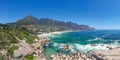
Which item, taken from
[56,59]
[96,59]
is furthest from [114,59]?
[56,59]

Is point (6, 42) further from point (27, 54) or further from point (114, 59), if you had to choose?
point (114, 59)

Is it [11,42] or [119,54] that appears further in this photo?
[11,42]

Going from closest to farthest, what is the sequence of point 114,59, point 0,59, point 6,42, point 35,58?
point 0,59 → point 114,59 → point 35,58 → point 6,42

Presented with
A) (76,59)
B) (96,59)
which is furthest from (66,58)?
(96,59)

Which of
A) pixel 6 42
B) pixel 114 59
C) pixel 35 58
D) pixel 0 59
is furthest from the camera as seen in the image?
pixel 6 42

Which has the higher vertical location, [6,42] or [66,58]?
[6,42]

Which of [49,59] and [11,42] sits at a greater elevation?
[11,42]

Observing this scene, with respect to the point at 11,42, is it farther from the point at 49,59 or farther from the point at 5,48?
the point at 49,59

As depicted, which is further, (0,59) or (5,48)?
(5,48)
